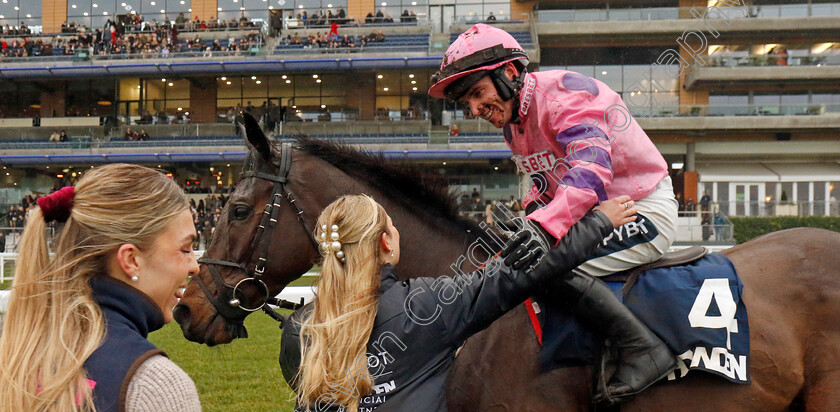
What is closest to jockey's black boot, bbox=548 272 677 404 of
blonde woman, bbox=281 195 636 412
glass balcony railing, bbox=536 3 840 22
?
blonde woman, bbox=281 195 636 412

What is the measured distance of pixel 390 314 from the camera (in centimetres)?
202

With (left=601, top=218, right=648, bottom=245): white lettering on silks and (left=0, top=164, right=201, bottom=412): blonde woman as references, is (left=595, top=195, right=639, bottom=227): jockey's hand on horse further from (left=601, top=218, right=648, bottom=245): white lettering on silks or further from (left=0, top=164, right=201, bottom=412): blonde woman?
(left=0, top=164, right=201, bottom=412): blonde woman

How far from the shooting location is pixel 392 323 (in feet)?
6.57

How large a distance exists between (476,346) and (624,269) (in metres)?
0.66

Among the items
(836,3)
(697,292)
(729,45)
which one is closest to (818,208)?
(729,45)

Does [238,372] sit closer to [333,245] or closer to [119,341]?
[333,245]

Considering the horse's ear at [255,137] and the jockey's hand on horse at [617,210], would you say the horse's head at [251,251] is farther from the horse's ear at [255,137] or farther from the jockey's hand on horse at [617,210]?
the jockey's hand on horse at [617,210]

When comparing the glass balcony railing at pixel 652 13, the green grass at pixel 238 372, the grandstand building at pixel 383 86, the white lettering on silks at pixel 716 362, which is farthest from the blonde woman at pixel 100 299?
the grandstand building at pixel 383 86

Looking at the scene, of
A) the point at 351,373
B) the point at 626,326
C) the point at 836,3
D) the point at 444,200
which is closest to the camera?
the point at 351,373

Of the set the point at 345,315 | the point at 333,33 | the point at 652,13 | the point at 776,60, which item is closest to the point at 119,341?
the point at 345,315

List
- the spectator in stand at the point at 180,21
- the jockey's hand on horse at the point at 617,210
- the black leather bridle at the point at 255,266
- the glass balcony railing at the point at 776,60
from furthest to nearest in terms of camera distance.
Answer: the spectator in stand at the point at 180,21 → the glass balcony railing at the point at 776,60 → the black leather bridle at the point at 255,266 → the jockey's hand on horse at the point at 617,210

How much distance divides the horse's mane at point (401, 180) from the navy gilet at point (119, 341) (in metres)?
1.67

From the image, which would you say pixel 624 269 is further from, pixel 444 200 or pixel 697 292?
pixel 444 200

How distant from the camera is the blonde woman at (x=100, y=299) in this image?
122cm
